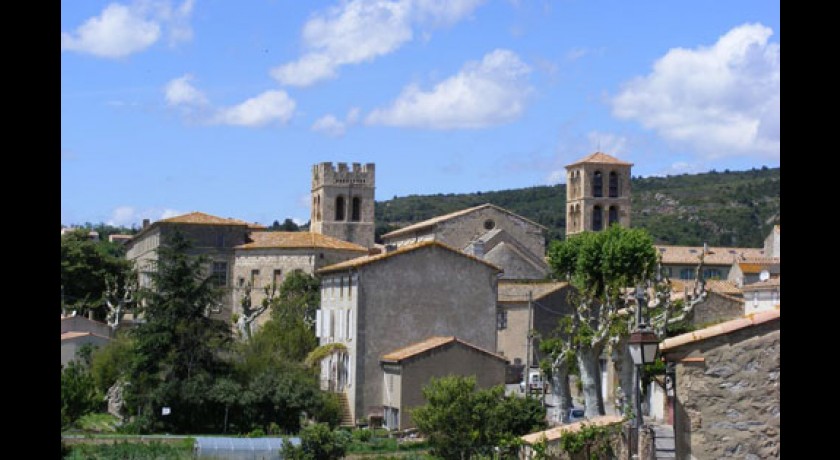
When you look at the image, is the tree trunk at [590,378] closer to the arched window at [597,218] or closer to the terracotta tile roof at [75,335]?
the terracotta tile roof at [75,335]

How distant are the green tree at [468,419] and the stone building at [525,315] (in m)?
26.2

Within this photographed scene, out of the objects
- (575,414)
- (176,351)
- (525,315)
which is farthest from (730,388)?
(525,315)

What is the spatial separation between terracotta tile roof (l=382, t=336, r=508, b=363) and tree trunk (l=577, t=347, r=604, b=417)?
5202 millimetres

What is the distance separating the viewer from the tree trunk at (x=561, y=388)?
43566 millimetres

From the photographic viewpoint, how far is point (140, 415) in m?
46.5

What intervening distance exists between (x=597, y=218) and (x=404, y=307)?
215ft

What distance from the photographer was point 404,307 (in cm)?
4856

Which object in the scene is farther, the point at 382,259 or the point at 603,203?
the point at 603,203

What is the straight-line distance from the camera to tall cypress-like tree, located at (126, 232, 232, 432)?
4634 cm
